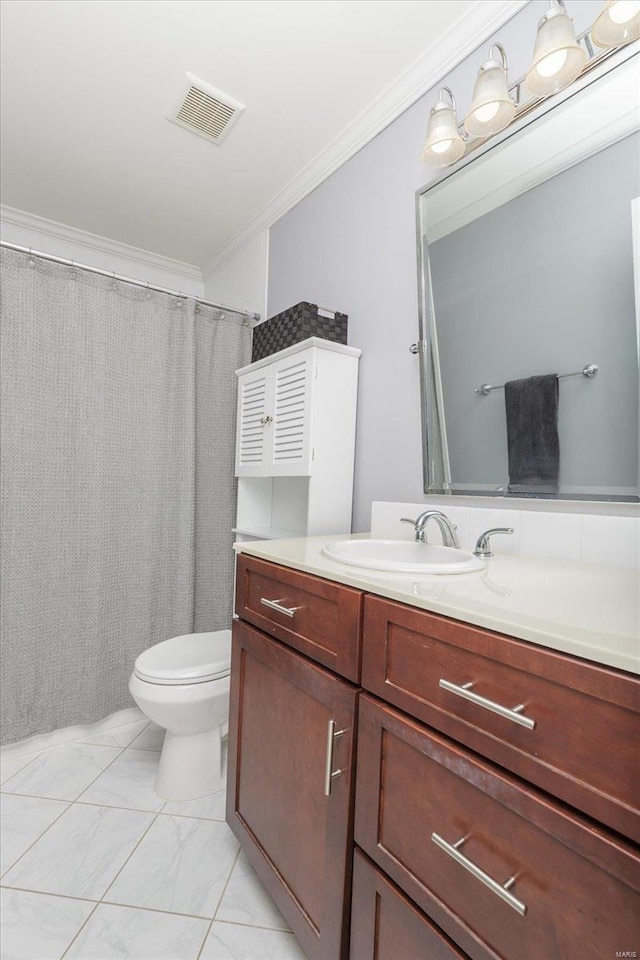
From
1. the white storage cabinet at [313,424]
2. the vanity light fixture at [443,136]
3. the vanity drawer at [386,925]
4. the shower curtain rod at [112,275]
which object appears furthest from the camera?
the shower curtain rod at [112,275]

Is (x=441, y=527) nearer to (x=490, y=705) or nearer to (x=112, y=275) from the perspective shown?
(x=490, y=705)

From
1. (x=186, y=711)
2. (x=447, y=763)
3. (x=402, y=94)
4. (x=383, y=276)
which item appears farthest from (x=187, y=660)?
(x=402, y=94)

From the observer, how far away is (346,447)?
5.48 ft

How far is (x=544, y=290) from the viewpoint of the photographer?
3.67ft

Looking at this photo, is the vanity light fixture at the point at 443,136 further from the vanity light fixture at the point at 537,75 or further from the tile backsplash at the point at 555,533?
the tile backsplash at the point at 555,533

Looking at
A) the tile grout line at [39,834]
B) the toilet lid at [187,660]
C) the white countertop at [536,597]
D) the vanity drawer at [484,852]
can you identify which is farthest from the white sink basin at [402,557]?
the tile grout line at [39,834]

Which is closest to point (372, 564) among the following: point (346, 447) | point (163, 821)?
point (346, 447)

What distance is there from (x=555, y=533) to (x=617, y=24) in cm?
102

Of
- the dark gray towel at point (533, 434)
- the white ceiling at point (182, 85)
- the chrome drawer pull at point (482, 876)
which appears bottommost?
the chrome drawer pull at point (482, 876)

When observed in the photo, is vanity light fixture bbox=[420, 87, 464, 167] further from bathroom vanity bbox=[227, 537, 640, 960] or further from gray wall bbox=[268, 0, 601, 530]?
bathroom vanity bbox=[227, 537, 640, 960]

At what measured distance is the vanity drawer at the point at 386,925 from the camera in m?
0.65

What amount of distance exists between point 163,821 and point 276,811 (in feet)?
2.03

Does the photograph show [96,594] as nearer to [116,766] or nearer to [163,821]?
[116,766]

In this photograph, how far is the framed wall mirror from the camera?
3.22 feet
